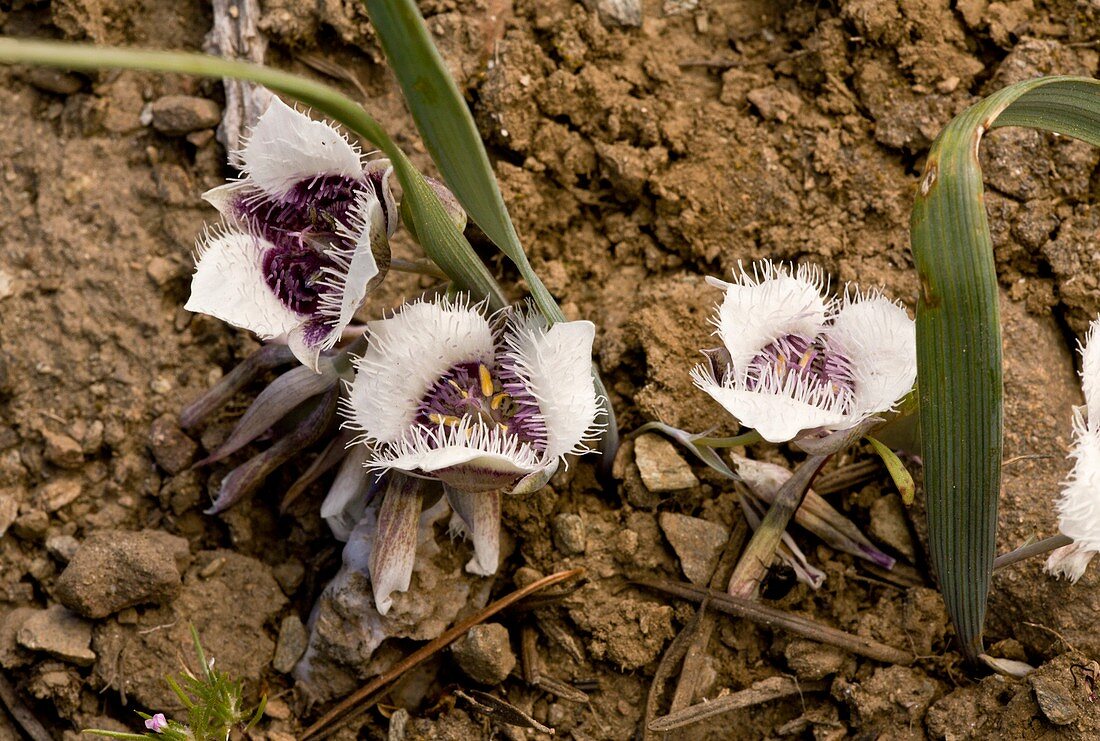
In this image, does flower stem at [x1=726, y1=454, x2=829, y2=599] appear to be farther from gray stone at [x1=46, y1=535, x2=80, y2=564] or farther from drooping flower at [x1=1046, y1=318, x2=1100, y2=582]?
gray stone at [x1=46, y1=535, x2=80, y2=564]

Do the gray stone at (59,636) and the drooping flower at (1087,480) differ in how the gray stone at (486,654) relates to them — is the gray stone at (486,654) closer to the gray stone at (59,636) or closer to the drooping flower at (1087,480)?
Answer: the gray stone at (59,636)

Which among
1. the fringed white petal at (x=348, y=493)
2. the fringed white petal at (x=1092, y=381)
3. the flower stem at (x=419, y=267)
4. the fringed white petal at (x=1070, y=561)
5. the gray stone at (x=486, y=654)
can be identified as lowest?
the gray stone at (x=486, y=654)

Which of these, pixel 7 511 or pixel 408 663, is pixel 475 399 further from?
pixel 7 511

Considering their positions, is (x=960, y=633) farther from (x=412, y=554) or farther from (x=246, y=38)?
(x=246, y=38)

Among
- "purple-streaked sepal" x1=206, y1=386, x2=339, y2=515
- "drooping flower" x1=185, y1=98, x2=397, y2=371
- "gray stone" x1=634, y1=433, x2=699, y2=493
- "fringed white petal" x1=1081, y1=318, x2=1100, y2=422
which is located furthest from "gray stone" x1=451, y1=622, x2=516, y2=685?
"fringed white petal" x1=1081, y1=318, x2=1100, y2=422

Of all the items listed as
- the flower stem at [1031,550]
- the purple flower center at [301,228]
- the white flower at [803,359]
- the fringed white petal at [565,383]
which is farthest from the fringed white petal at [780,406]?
the purple flower center at [301,228]

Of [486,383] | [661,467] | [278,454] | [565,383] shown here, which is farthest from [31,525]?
[661,467]
